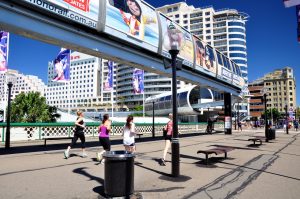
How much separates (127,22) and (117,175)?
10.4 meters

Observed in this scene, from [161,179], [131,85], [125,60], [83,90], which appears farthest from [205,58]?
[83,90]

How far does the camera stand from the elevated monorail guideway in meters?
10.3

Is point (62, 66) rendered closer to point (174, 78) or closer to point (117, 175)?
point (174, 78)

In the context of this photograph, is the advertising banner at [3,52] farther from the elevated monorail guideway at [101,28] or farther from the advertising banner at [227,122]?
the advertising banner at [227,122]

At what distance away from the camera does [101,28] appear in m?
12.8

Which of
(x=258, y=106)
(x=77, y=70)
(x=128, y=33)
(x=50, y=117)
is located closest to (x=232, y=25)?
(x=258, y=106)

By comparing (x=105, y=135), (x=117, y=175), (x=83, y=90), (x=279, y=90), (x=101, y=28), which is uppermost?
(x=279, y=90)

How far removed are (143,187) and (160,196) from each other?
2.70 feet

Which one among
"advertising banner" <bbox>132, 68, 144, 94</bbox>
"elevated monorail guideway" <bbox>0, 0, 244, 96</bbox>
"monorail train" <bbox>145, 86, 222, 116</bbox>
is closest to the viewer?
"elevated monorail guideway" <bbox>0, 0, 244, 96</bbox>

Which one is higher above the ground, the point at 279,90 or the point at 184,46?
the point at 279,90

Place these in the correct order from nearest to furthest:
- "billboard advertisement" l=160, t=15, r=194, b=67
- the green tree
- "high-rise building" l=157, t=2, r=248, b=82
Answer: "billboard advertisement" l=160, t=15, r=194, b=67, the green tree, "high-rise building" l=157, t=2, r=248, b=82

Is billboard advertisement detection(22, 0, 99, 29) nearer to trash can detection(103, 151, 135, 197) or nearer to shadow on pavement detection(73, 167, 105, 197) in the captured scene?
shadow on pavement detection(73, 167, 105, 197)

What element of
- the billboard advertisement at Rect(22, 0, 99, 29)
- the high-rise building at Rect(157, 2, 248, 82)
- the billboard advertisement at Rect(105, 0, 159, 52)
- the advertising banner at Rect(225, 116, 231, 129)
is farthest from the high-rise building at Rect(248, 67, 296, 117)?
the billboard advertisement at Rect(22, 0, 99, 29)

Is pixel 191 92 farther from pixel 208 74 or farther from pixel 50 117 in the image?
pixel 208 74
